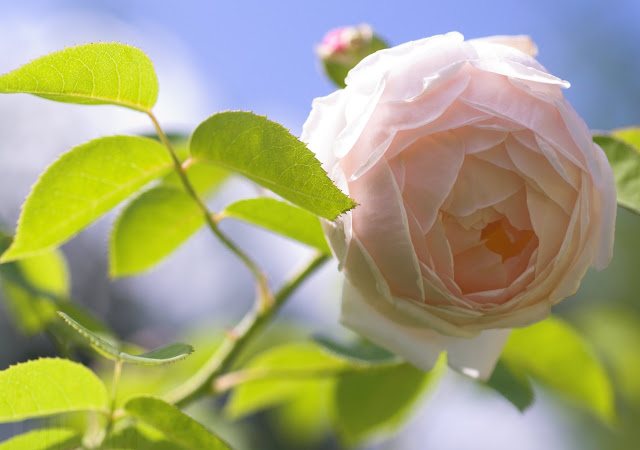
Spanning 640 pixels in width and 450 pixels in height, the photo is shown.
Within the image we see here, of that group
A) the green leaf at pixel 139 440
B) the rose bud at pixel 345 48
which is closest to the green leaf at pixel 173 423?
the green leaf at pixel 139 440

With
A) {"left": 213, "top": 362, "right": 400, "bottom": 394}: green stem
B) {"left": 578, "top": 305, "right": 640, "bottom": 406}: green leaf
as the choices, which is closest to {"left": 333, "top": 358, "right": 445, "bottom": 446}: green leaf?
{"left": 213, "top": 362, "right": 400, "bottom": 394}: green stem

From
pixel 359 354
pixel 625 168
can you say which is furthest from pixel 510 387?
pixel 625 168

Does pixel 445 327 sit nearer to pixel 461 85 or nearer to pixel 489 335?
pixel 489 335

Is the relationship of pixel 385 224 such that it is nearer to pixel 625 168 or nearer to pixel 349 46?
pixel 625 168

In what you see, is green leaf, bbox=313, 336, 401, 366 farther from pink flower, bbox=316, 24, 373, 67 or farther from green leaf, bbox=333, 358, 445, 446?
pink flower, bbox=316, 24, 373, 67

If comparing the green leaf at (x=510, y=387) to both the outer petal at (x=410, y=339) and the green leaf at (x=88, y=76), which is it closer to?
the outer petal at (x=410, y=339)

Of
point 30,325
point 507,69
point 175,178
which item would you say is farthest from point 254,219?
point 30,325
